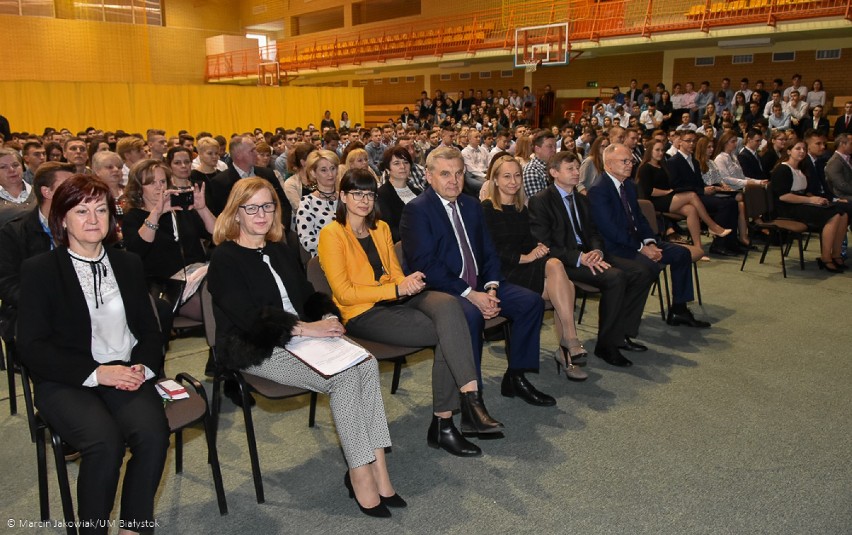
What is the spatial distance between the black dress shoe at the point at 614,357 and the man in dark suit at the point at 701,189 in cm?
337

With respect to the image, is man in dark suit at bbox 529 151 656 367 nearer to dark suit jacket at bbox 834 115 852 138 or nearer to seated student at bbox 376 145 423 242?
seated student at bbox 376 145 423 242

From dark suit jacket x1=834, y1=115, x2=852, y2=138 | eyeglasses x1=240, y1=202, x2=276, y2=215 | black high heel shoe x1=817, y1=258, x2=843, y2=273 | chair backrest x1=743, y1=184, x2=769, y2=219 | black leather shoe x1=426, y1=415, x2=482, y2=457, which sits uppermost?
dark suit jacket x1=834, y1=115, x2=852, y2=138

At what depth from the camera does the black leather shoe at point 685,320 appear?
460 centimetres

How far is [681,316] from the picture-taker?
466cm

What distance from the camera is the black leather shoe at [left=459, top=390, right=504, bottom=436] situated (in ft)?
9.60

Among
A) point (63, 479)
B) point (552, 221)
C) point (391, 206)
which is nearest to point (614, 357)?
point (552, 221)

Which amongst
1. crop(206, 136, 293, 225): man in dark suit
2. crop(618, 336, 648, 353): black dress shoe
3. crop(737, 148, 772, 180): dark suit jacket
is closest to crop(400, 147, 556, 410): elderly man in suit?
crop(618, 336, 648, 353): black dress shoe

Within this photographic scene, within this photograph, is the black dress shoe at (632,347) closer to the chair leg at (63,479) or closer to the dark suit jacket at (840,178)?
the chair leg at (63,479)

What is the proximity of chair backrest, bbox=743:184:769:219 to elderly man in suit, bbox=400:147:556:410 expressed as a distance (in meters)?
3.72

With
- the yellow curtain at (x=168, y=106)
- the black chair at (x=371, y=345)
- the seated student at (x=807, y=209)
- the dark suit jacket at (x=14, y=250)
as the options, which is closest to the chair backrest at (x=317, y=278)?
the black chair at (x=371, y=345)

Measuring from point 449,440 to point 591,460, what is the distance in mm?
642

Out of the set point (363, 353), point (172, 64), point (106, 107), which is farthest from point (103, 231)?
point (172, 64)

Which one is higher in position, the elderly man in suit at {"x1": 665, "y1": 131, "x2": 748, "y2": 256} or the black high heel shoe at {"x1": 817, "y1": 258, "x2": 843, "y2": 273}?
the elderly man in suit at {"x1": 665, "y1": 131, "x2": 748, "y2": 256}

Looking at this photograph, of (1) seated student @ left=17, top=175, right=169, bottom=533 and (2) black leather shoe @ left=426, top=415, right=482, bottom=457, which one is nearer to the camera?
(1) seated student @ left=17, top=175, right=169, bottom=533
